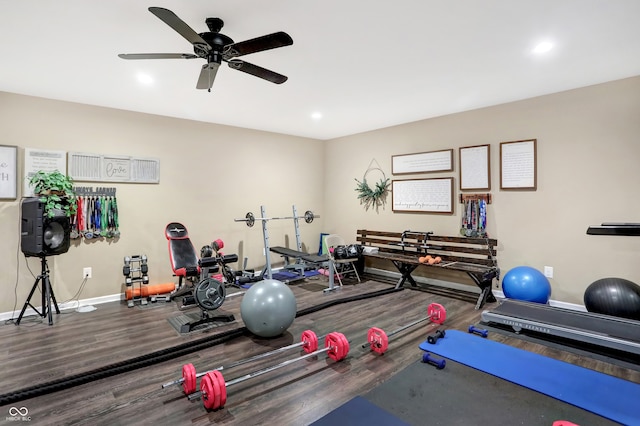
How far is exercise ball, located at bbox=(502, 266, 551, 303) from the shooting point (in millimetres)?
3732

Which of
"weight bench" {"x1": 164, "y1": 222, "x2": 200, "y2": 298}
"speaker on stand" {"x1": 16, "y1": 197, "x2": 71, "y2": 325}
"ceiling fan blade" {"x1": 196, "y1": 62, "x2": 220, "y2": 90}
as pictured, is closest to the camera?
"ceiling fan blade" {"x1": 196, "y1": 62, "x2": 220, "y2": 90}

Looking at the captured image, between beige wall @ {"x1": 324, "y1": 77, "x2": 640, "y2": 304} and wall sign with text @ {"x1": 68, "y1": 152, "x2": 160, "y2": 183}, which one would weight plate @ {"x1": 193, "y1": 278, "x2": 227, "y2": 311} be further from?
beige wall @ {"x1": 324, "y1": 77, "x2": 640, "y2": 304}

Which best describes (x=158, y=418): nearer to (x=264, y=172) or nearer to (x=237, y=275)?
(x=237, y=275)

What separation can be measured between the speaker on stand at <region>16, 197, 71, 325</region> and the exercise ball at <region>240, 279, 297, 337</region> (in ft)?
7.42

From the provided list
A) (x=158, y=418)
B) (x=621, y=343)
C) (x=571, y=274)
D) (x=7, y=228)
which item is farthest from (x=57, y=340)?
(x=571, y=274)

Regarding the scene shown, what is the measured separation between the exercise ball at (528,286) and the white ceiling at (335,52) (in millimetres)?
2144

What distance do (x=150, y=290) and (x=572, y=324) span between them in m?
4.70

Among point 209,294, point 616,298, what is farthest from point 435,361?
point 209,294

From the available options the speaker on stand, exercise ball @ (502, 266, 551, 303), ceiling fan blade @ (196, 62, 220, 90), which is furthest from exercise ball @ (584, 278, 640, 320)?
the speaker on stand

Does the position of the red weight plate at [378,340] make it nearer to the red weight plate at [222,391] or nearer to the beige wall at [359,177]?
the red weight plate at [222,391]

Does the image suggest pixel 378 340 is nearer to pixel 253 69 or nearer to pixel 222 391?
pixel 222 391

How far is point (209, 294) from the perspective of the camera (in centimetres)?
338

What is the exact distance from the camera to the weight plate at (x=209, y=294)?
3311 mm

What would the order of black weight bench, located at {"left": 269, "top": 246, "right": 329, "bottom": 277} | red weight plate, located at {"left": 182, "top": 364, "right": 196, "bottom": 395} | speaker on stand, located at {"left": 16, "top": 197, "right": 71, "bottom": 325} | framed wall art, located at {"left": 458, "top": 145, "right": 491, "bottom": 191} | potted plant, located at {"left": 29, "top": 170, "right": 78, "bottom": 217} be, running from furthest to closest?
black weight bench, located at {"left": 269, "top": 246, "right": 329, "bottom": 277}
framed wall art, located at {"left": 458, "top": 145, "right": 491, "bottom": 191}
potted plant, located at {"left": 29, "top": 170, "right": 78, "bottom": 217}
speaker on stand, located at {"left": 16, "top": 197, "right": 71, "bottom": 325}
red weight plate, located at {"left": 182, "top": 364, "right": 196, "bottom": 395}
